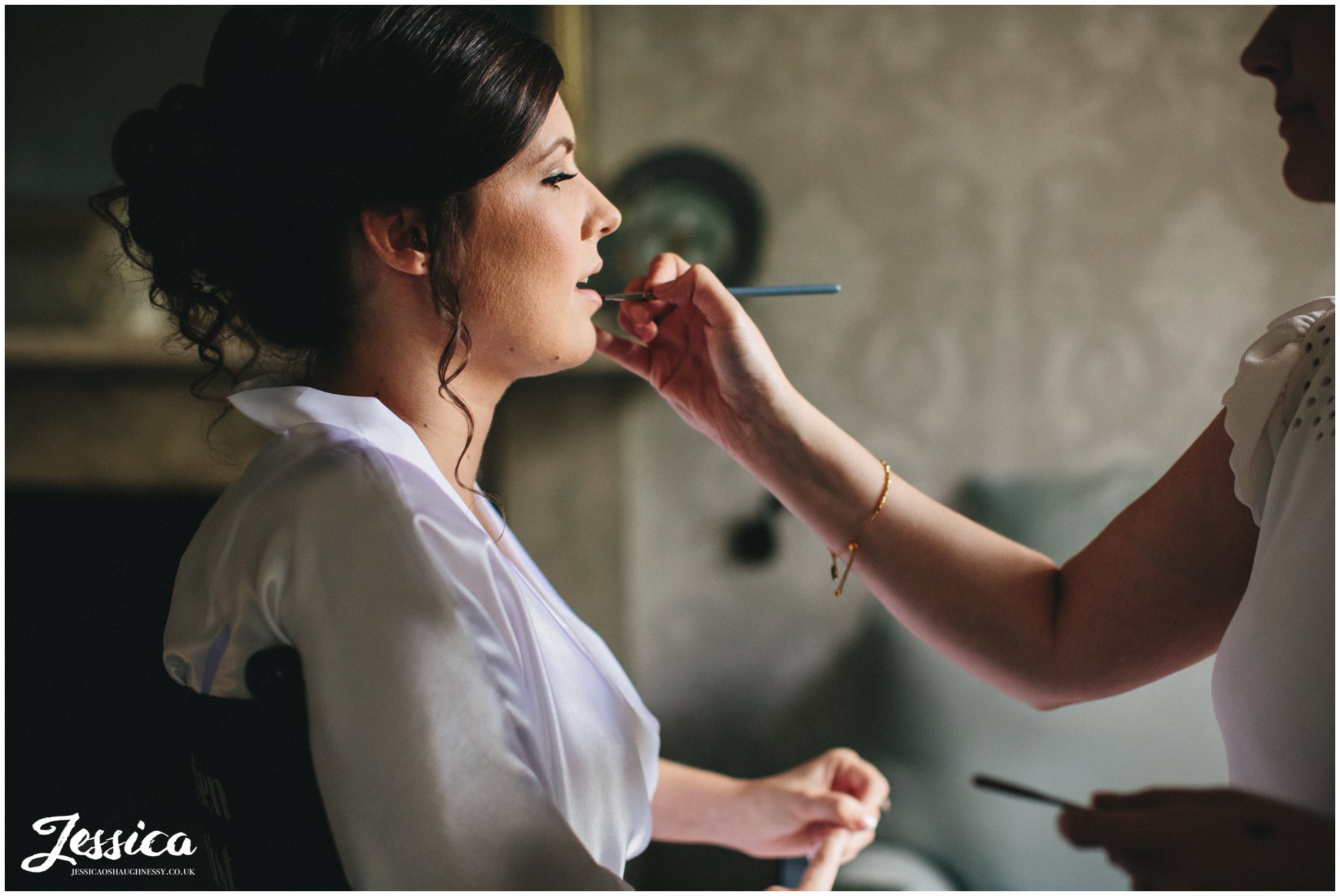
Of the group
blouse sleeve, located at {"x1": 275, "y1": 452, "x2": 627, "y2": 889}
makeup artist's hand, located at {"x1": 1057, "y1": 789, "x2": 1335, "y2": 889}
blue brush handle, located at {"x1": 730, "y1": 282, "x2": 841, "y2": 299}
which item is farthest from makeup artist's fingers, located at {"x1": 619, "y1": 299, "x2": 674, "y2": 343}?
makeup artist's hand, located at {"x1": 1057, "y1": 789, "x2": 1335, "y2": 889}

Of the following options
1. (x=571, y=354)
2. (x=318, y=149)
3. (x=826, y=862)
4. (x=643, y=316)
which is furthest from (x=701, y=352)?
(x=826, y=862)

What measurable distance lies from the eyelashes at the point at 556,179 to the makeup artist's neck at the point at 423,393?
0.20 m

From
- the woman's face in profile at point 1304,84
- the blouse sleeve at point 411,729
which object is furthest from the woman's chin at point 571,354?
the woman's face in profile at point 1304,84

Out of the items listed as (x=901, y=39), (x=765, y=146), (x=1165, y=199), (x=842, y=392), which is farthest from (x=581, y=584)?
(x=1165, y=199)

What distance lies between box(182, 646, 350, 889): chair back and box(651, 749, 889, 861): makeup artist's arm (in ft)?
1.60

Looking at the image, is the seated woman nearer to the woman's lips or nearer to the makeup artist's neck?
the makeup artist's neck

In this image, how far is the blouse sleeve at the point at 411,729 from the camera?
599 mm

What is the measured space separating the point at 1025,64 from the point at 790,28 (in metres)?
0.53

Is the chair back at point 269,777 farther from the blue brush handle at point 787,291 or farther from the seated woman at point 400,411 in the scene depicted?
the blue brush handle at point 787,291

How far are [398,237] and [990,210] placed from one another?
151cm

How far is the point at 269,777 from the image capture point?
65cm

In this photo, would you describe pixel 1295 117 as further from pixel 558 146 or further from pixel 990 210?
pixel 990 210

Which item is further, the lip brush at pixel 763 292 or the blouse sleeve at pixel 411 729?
the lip brush at pixel 763 292

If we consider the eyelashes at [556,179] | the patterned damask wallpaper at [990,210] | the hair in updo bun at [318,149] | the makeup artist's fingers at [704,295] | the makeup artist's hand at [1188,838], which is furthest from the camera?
the patterned damask wallpaper at [990,210]
